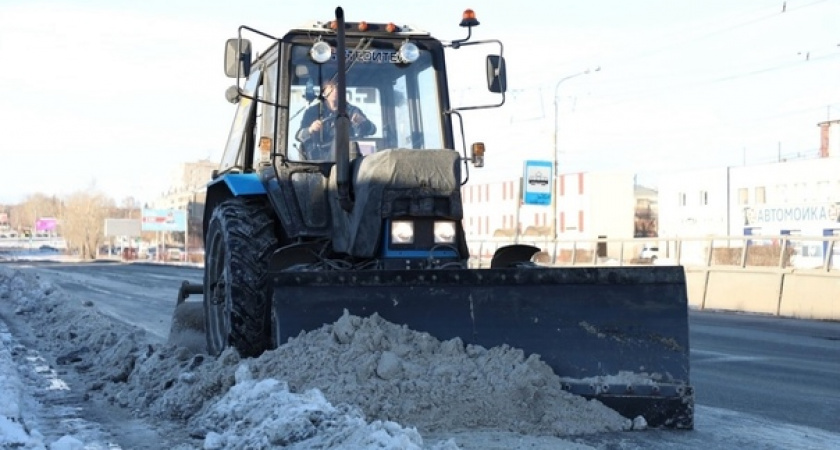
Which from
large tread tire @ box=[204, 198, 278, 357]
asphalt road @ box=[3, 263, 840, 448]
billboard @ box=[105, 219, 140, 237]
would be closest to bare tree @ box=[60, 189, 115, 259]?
billboard @ box=[105, 219, 140, 237]

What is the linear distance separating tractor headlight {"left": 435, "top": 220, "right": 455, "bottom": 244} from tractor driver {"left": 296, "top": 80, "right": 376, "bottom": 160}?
1.18 m

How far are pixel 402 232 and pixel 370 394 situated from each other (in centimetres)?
154

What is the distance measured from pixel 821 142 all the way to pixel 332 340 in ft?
208

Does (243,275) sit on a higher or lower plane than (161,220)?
lower

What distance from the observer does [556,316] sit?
22.0 feet

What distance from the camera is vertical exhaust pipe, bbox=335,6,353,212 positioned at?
25.0ft

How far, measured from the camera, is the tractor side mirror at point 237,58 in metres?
7.99

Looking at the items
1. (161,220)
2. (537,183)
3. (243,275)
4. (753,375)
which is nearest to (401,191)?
(243,275)

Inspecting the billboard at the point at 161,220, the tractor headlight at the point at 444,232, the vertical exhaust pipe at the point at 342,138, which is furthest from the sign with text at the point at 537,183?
the billboard at the point at 161,220

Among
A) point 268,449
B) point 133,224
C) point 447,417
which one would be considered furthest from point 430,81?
point 133,224

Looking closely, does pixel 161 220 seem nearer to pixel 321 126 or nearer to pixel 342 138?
pixel 321 126

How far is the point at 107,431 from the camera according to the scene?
270 inches

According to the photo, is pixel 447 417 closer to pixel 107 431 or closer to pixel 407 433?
pixel 407 433

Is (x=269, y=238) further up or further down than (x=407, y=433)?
further up
